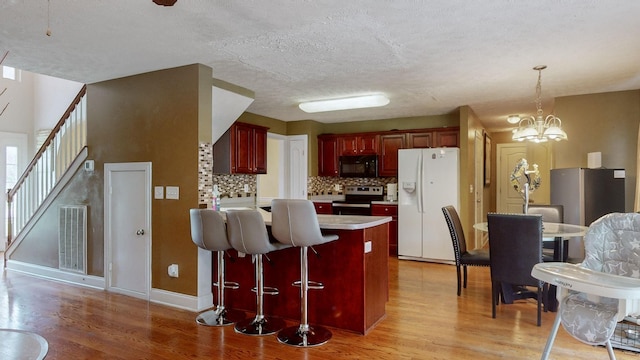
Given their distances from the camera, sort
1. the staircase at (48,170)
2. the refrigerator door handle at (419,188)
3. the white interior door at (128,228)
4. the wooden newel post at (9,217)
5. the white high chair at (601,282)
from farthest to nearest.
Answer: the refrigerator door handle at (419,188) < the wooden newel post at (9,217) < the staircase at (48,170) < the white interior door at (128,228) < the white high chair at (601,282)

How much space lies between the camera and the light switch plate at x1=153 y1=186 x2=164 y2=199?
13.0 feet

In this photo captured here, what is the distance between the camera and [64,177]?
4887mm

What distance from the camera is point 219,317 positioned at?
11.3 feet

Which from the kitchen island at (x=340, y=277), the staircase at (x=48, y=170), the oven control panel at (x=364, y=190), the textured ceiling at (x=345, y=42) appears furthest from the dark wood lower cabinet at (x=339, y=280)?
the oven control panel at (x=364, y=190)

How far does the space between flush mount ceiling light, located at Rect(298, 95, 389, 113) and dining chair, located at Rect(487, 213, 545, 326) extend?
2188 mm

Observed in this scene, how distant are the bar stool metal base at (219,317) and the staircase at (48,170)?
2.59 m

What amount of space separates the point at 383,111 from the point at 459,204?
1886 millimetres

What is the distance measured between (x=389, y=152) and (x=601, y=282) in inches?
194

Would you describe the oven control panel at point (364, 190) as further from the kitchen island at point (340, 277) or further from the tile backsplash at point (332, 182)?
the kitchen island at point (340, 277)

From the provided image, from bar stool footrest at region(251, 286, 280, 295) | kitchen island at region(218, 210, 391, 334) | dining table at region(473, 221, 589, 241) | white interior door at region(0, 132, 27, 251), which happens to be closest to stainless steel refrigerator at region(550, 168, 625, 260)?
dining table at region(473, 221, 589, 241)

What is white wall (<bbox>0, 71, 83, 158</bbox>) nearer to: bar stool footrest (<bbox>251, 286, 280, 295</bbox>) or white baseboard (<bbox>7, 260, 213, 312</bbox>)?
white baseboard (<bbox>7, 260, 213, 312</bbox>)

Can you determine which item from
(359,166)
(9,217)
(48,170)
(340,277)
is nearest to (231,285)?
(340,277)

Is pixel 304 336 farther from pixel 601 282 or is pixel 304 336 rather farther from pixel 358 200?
pixel 358 200

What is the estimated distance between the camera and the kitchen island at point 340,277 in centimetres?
315
